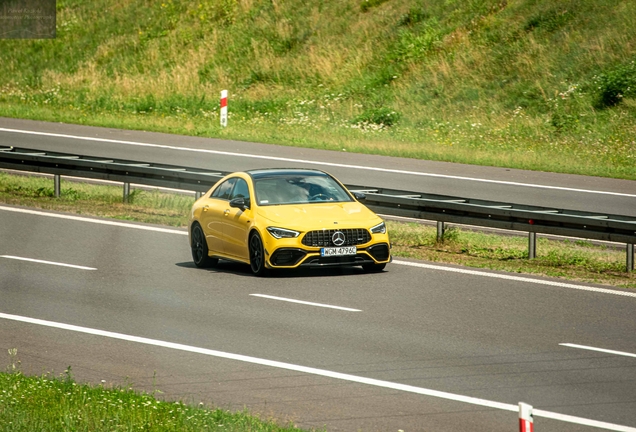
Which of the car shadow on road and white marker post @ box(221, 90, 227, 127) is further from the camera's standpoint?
white marker post @ box(221, 90, 227, 127)

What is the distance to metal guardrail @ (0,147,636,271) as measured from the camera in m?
16.3

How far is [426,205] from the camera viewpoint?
18344mm

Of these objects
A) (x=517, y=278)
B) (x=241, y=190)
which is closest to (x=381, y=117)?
(x=241, y=190)

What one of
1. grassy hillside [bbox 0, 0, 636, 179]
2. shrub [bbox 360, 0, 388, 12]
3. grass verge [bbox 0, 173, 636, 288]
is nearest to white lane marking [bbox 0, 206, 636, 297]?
grass verge [bbox 0, 173, 636, 288]

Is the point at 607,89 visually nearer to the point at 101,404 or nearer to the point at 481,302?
the point at 481,302

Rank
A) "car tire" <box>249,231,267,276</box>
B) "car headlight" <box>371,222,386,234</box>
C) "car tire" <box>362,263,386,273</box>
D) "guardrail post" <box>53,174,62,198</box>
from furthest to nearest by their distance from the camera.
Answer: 1. "guardrail post" <box>53,174,62,198</box>
2. "car tire" <box>362,263,386,273</box>
3. "car headlight" <box>371,222,386,234</box>
4. "car tire" <box>249,231,267,276</box>

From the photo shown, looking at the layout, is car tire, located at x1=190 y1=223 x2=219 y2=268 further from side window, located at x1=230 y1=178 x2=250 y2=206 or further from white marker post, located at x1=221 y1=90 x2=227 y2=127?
white marker post, located at x1=221 y1=90 x2=227 y2=127

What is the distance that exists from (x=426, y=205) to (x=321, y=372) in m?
8.72

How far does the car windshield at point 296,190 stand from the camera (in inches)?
629

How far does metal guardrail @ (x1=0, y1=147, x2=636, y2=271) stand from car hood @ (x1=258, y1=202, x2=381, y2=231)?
2564mm

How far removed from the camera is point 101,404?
327 inches

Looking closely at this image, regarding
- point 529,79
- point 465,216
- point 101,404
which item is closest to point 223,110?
point 529,79

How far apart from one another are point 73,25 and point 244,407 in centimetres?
4223

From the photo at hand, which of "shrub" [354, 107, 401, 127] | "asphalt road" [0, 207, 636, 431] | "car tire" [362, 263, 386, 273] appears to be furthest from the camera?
"shrub" [354, 107, 401, 127]
